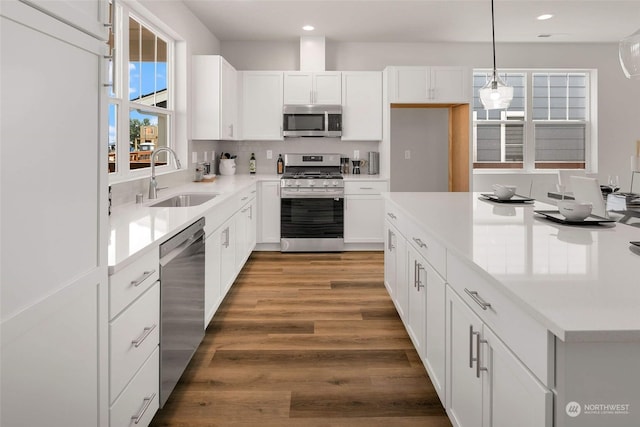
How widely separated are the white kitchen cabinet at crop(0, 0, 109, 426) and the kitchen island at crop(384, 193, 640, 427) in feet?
3.71

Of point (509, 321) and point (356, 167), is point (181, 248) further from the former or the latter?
point (356, 167)

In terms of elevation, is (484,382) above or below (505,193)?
below

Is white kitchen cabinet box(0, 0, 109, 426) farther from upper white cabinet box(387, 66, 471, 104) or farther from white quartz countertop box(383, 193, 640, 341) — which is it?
upper white cabinet box(387, 66, 471, 104)

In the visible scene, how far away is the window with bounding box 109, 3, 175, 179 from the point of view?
3.41m

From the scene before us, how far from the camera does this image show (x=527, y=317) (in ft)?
3.70

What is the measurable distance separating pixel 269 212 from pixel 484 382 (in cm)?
449

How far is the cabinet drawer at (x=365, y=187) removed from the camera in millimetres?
5750

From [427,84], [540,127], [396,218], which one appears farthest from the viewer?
[540,127]

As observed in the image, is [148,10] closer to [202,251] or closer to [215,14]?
[215,14]

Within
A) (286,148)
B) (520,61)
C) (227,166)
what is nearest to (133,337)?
(227,166)

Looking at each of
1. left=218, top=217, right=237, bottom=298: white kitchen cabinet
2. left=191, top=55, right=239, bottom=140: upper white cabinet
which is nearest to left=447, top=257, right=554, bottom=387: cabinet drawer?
left=218, top=217, right=237, bottom=298: white kitchen cabinet

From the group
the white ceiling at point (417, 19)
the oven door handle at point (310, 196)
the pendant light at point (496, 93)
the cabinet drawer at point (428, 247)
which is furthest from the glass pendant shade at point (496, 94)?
the oven door handle at point (310, 196)

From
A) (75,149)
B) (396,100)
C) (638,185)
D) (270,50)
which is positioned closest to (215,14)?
(270,50)

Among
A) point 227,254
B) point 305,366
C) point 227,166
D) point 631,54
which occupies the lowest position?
point 305,366
